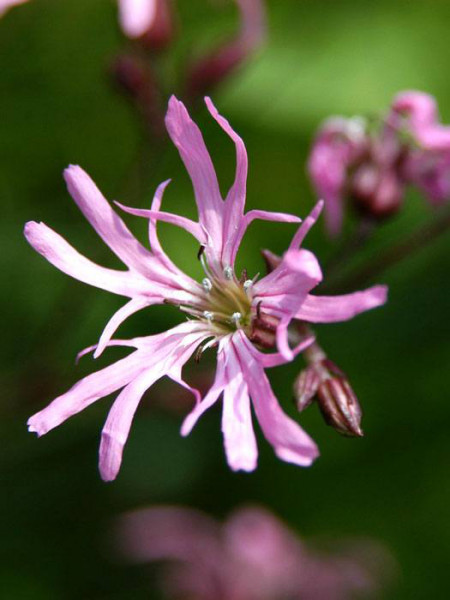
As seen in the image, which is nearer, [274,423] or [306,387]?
A: [274,423]

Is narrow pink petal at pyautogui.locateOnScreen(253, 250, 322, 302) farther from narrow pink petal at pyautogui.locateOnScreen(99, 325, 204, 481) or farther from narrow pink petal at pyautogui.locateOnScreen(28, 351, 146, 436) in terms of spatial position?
narrow pink petal at pyautogui.locateOnScreen(28, 351, 146, 436)

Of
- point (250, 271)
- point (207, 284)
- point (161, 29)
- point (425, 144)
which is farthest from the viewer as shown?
point (250, 271)

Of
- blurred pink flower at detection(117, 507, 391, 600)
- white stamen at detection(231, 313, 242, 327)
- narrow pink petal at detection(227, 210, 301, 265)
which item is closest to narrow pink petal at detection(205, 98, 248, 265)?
narrow pink petal at detection(227, 210, 301, 265)

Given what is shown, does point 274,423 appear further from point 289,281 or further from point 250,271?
point 250,271

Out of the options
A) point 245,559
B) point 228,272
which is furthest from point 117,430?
point 245,559

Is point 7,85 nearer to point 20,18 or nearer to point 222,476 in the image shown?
point 20,18

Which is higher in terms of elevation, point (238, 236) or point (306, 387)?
point (238, 236)

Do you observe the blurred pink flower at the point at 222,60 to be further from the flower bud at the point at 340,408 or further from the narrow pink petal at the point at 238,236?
the flower bud at the point at 340,408
